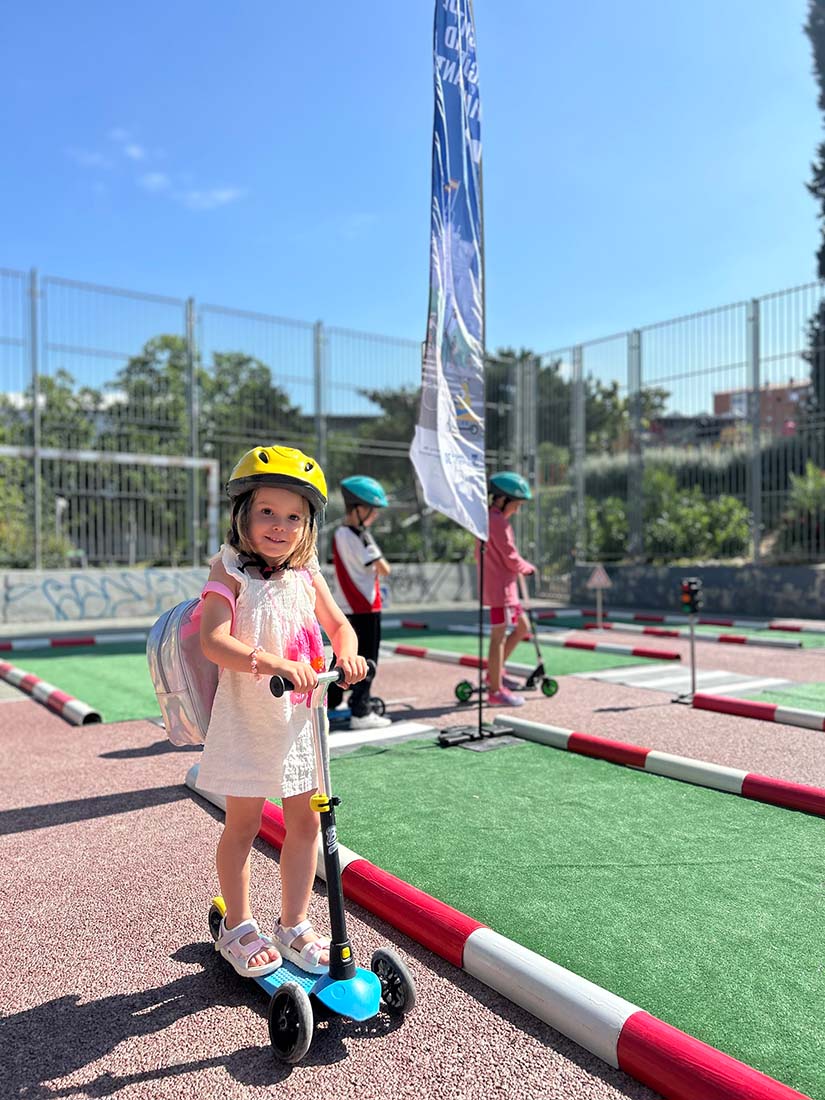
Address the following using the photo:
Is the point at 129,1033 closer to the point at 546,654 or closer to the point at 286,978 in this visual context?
the point at 286,978

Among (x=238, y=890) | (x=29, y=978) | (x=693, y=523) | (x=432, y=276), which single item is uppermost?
(x=432, y=276)

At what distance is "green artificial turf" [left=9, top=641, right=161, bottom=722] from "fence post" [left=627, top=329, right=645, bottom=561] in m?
11.5

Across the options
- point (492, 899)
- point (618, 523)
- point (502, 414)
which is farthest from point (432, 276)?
point (502, 414)

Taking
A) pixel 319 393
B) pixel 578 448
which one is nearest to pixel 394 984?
pixel 319 393

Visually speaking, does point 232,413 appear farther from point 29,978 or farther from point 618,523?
point 29,978

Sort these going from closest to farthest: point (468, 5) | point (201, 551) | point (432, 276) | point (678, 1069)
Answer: point (678, 1069), point (432, 276), point (468, 5), point (201, 551)

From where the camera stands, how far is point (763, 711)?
6840mm

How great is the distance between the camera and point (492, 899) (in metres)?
3.41

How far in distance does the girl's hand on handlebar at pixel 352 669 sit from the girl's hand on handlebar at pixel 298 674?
0.67 feet

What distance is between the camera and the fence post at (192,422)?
18.4 metres

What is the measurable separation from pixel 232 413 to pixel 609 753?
49.2 feet

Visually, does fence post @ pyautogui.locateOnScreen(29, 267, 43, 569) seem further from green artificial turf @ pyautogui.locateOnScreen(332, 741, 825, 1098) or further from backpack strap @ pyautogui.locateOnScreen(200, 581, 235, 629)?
backpack strap @ pyautogui.locateOnScreen(200, 581, 235, 629)

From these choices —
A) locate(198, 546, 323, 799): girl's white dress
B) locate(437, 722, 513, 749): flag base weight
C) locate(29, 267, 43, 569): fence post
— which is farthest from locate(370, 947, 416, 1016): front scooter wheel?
locate(29, 267, 43, 569): fence post

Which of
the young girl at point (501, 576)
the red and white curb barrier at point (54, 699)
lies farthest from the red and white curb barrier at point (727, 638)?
the red and white curb barrier at point (54, 699)
